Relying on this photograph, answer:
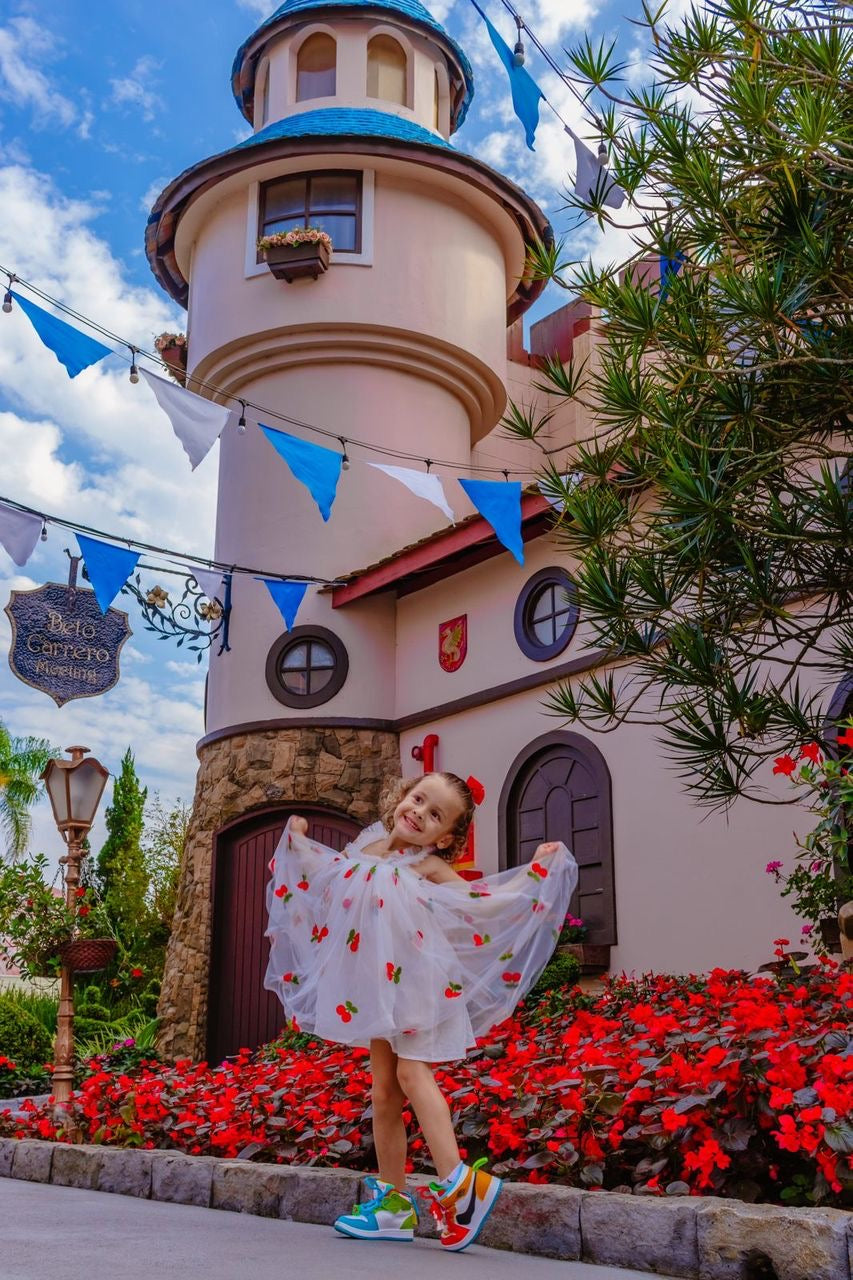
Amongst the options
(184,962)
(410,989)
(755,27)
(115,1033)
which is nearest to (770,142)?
(755,27)

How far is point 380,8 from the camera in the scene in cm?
1641

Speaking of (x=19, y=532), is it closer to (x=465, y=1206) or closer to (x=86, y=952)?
(x=86, y=952)

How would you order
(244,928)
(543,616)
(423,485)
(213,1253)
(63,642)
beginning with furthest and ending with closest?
(244,928)
(543,616)
(423,485)
(63,642)
(213,1253)

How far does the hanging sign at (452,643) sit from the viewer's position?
13.1m

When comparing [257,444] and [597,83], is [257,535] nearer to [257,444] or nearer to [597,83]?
[257,444]

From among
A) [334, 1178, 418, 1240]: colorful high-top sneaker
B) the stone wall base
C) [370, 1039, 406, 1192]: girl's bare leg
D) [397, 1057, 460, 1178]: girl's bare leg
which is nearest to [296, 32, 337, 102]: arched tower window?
the stone wall base

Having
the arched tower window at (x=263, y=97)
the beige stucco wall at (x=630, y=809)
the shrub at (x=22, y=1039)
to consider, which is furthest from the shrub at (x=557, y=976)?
the arched tower window at (x=263, y=97)

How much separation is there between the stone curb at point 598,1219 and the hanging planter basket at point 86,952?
2554mm

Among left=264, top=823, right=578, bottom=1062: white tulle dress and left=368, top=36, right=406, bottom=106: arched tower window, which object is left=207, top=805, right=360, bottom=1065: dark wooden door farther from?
left=368, top=36, right=406, bottom=106: arched tower window

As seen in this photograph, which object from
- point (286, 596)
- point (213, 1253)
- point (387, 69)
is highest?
point (387, 69)

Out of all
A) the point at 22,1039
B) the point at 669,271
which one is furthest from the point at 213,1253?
the point at 22,1039

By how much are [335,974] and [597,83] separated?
4.83 metres

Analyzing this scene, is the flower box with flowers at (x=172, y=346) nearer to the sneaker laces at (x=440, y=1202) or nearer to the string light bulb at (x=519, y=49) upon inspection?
the string light bulb at (x=519, y=49)

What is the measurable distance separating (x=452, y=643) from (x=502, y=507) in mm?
2527
